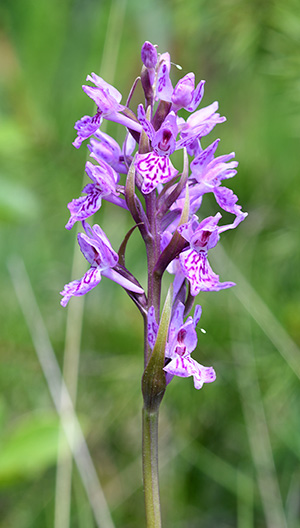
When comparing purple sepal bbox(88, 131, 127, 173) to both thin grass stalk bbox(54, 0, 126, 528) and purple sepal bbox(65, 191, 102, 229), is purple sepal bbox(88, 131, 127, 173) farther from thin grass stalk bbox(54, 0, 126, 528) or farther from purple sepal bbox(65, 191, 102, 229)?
thin grass stalk bbox(54, 0, 126, 528)

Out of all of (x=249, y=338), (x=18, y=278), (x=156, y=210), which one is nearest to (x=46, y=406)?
(x=18, y=278)

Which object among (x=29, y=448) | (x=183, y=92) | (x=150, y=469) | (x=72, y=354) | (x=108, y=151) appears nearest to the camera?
(x=150, y=469)

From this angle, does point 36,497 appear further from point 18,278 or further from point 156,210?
point 156,210

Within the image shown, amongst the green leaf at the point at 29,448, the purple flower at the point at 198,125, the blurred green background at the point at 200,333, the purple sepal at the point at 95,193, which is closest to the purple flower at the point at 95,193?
the purple sepal at the point at 95,193

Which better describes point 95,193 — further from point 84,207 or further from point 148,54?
point 148,54

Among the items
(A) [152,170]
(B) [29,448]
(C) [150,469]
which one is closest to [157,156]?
(A) [152,170]

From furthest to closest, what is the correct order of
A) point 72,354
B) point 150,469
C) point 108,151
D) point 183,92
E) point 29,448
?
point 72,354 < point 29,448 < point 108,151 < point 183,92 < point 150,469

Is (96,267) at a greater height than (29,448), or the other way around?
(96,267)

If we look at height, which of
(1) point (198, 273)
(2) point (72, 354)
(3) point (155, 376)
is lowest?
(3) point (155, 376)
